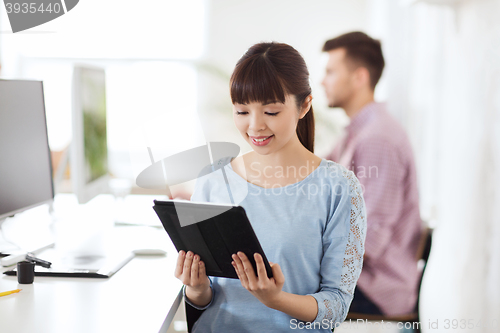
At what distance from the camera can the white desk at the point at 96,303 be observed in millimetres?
762

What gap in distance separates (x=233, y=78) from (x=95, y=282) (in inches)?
22.3

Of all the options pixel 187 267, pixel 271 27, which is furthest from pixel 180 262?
pixel 271 27

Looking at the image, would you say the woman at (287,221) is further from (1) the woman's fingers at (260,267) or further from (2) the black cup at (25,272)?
(2) the black cup at (25,272)

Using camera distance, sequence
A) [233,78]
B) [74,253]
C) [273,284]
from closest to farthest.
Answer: [273,284] < [233,78] < [74,253]

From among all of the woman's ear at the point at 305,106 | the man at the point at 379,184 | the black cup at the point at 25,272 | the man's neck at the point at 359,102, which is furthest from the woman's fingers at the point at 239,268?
the man's neck at the point at 359,102

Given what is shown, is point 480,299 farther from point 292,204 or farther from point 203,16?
point 203,16

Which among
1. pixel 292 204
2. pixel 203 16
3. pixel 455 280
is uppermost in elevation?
pixel 203 16

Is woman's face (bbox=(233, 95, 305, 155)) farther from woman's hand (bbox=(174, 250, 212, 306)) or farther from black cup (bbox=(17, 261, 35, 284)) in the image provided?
black cup (bbox=(17, 261, 35, 284))

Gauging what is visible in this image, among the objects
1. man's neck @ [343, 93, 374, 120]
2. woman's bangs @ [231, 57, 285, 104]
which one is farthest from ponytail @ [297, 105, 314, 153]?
man's neck @ [343, 93, 374, 120]

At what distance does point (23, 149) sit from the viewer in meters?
1.20

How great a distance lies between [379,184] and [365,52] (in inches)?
27.3

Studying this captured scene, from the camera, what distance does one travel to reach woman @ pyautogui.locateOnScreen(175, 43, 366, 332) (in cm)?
91

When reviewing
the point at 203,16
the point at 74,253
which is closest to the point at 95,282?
the point at 74,253

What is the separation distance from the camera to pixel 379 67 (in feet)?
6.92
